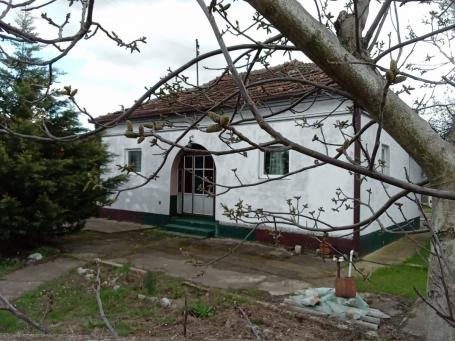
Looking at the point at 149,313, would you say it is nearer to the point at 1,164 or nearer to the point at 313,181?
the point at 1,164

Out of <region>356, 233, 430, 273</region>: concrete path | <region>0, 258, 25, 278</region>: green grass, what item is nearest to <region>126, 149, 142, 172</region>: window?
<region>0, 258, 25, 278</region>: green grass

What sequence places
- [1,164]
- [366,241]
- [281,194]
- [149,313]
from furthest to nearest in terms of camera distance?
[281,194] → [366,241] → [1,164] → [149,313]

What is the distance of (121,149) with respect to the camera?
14.8 m

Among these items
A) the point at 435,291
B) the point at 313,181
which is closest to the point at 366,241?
the point at 313,181

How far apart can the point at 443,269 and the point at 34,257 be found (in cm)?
865

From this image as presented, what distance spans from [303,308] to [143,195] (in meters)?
9.55

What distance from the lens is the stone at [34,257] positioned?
841 cm

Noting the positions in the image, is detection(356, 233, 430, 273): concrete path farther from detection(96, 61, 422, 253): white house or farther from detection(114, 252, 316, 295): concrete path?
detection(114, 252, 316, 295): concrete path

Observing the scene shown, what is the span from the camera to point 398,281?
23.5 feet

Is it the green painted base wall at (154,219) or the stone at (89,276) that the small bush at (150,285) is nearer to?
the stone at (89,276)

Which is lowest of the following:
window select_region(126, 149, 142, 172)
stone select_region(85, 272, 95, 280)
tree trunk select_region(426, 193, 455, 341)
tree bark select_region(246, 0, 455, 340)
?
stone select_region(85, 272, 95, 280)

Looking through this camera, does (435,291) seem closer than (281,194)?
Yes

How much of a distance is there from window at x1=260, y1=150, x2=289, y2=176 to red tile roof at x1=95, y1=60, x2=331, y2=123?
176 cm

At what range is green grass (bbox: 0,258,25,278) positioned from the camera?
7715 millimetres
